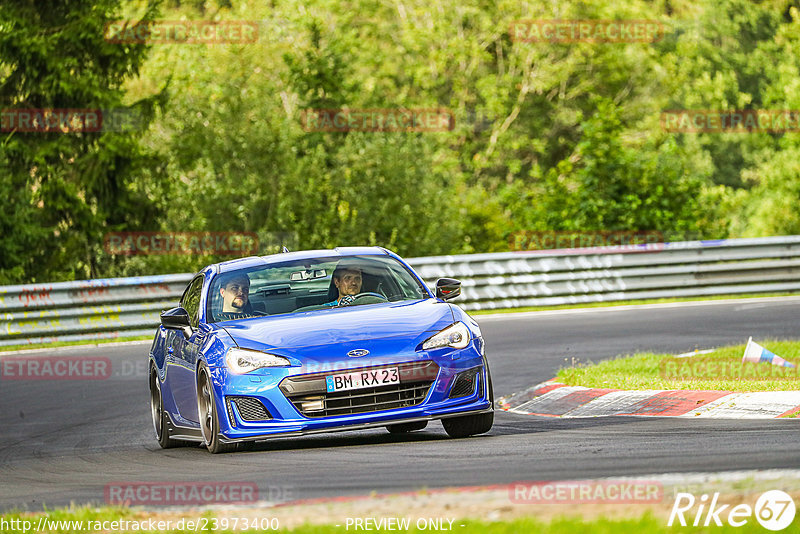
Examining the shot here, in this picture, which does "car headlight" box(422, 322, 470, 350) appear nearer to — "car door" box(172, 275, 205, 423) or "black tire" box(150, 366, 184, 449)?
"car door" box(172, 275, 205, 423)

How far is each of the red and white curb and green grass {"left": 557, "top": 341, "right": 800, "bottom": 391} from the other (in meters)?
0.25

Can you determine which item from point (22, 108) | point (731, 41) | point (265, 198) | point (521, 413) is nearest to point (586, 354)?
point (521, 413)

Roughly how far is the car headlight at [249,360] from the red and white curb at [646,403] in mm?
3166

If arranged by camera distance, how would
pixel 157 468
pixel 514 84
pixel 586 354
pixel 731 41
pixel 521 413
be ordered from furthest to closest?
pixel 731 41 < pixel 514 84 < pixel 586 354 < pixel 521 413 < pixel 157 468

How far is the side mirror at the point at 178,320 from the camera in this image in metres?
10.4

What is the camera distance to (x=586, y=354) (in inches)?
622

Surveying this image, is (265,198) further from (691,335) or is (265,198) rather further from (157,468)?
(157,468)

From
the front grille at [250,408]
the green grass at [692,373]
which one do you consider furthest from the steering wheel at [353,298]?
the green grass at [692,373]

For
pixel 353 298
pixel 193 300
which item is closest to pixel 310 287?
pixel 353 298

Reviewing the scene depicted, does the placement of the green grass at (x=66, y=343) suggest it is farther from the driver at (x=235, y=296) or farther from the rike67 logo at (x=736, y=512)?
the rike67 logo at (x=736, y=512)

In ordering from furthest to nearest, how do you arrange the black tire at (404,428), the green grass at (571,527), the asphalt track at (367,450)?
the black tire at (404,428), the asphalt track at (367,450), the green grass at (571,527)

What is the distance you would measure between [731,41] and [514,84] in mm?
15212

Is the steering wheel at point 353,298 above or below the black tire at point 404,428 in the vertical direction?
above

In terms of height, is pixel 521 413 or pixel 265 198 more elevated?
pixel 521 413
